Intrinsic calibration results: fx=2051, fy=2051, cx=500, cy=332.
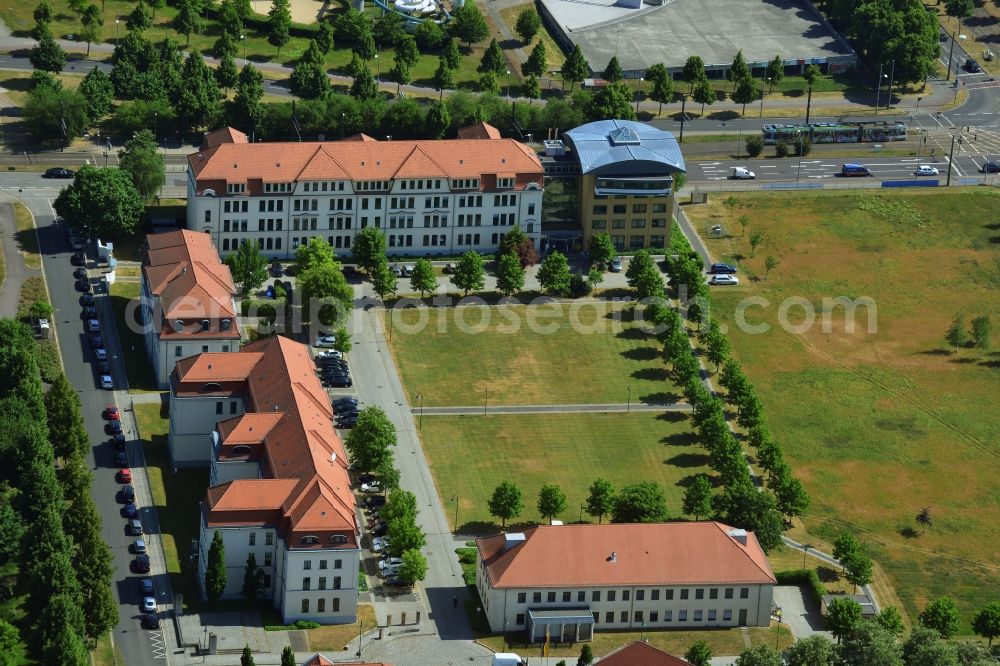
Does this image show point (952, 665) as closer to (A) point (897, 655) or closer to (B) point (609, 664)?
(A) point (897, 655)

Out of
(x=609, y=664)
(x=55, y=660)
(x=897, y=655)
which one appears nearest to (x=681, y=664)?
(x=609, y=664)

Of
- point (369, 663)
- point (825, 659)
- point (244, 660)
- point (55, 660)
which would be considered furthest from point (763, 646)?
point (55, 660)

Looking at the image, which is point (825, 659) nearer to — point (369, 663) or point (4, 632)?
point (369, 663)

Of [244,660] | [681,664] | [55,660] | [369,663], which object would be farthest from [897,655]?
[55,660]

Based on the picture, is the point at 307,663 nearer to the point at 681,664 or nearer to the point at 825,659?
the point at 681,664
